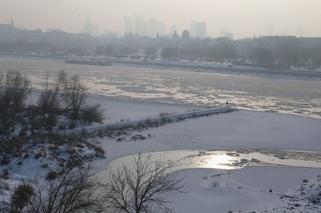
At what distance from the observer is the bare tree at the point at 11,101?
72.5ft

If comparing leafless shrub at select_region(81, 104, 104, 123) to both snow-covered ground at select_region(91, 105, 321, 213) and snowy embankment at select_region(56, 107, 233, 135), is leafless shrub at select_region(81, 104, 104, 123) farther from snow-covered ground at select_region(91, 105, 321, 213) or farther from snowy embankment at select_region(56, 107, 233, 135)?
snow-covered ground at select_region(91, 105, 321, 213)

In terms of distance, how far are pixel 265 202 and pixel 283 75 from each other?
56.5 m

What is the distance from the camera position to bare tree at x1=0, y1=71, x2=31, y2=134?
22.1 meters

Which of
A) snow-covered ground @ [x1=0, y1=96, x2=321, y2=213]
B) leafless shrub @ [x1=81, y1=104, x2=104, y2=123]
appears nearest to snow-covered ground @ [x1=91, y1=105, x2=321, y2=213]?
snow-covered ground @ [x1=0, y1=96, x2=321, y2=213]

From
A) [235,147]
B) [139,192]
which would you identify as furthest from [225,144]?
[139,192]

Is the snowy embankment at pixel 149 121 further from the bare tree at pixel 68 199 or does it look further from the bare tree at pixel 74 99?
the bare tree at pixel 68 199

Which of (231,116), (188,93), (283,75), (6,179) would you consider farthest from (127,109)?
(283,75)

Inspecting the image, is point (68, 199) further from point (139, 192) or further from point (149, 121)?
point (149, 121)

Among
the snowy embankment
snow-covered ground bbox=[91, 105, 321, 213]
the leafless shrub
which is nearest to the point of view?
snow-covered ground bbox=[91, 105, 321, 213]

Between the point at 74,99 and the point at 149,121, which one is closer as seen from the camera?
the point at 74,99

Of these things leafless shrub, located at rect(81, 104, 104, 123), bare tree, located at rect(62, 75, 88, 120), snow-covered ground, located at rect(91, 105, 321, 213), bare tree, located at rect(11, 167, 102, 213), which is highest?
bare tree, located at rect(11, 167, 102, 213)

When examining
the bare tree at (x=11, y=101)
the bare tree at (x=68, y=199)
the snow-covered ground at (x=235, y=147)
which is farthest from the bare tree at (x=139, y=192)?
the bare tree at (x=11, y=101)

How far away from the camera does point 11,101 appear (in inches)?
974

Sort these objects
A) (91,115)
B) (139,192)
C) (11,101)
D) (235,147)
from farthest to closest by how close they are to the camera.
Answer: (91,115)
(11,101)
(235,147)
(139,192)
